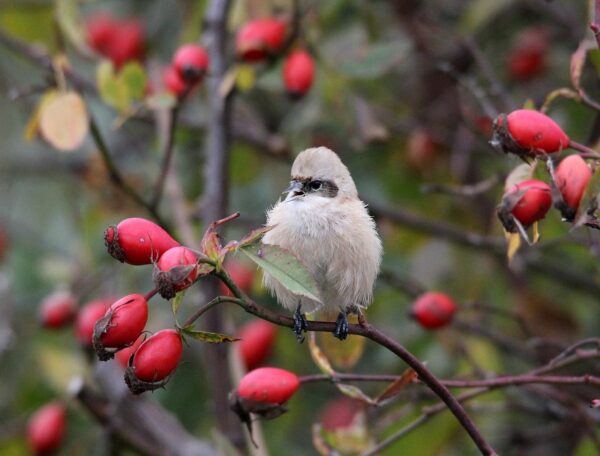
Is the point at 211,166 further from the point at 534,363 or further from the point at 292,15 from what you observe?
the point at 534,363

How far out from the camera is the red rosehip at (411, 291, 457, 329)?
10.2 ft

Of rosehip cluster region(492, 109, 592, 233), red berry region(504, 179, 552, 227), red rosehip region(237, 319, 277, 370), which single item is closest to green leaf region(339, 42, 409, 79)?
red rosehip region(237, 319, 277, 370)

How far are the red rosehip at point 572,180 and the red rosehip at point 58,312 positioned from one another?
9.48ft

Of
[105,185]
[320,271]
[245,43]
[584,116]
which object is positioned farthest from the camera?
[105,185]

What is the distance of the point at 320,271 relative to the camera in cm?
281

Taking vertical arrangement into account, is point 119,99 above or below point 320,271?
above

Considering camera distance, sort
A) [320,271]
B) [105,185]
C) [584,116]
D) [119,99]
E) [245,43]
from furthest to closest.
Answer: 1. [105,185]
2. [584,116]
3. [245,43]
4. [119,99]
5. [320,271]

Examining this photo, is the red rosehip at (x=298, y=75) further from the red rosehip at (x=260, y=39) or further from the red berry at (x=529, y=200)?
the red berry at (x=529, y=200)

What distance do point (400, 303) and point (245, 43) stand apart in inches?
58.7

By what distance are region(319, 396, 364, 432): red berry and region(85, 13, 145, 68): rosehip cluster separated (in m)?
2.13

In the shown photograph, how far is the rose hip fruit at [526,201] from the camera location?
1.79 meters

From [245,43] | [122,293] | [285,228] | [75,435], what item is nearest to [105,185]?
[122,293]

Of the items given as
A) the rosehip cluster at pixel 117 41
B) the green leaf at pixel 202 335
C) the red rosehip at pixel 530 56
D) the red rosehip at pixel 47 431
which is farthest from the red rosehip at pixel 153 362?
the red rosehip at pixel 530 56

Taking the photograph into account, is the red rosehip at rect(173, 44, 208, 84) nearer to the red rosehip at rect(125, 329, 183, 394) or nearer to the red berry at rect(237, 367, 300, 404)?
the red berry at rect(237, 367, 300, 404)
